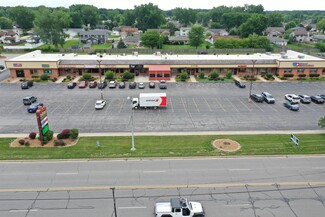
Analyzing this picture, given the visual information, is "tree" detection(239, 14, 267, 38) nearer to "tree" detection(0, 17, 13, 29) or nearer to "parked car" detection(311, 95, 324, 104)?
"parked car" detection(311, 95, 324, 104)

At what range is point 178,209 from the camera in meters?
20.2

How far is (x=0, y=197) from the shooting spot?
23.3m

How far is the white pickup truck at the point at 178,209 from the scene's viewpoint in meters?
20.2

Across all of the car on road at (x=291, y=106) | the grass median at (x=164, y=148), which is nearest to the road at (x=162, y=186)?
the grass median at (x=164, y=148)

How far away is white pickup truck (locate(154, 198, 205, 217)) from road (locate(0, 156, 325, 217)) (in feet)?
3.54

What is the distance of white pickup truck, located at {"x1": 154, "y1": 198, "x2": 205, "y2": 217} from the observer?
20.2 m

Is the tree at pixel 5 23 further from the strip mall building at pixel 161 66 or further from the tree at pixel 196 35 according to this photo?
the tree at pixel 196 35

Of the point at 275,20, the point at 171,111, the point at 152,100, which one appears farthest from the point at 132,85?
the point at 275,20

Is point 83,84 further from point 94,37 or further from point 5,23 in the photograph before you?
point 5,23

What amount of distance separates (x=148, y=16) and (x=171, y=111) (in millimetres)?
138249

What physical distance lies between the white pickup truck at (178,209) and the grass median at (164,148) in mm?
9892

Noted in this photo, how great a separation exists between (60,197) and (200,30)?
96866 millimetres

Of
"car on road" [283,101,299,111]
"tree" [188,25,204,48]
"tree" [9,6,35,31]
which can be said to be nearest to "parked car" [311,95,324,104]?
"car on road" [283,101,299,111]

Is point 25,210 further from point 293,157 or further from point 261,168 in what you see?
point 293,157
